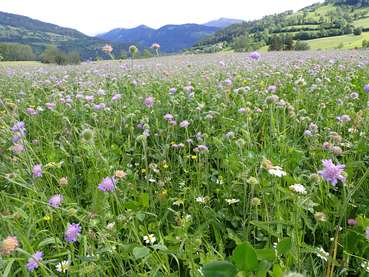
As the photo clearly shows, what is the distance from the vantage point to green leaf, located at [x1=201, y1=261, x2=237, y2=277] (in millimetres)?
1182

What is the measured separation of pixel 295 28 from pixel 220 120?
8586cm

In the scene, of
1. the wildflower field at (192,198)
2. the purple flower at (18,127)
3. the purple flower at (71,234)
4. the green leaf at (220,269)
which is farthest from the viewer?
the purple flower at (18,127)

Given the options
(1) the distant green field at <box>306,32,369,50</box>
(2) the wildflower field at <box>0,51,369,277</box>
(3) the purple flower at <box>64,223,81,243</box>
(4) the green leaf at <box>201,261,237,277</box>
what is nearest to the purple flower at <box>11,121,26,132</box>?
(2) the wildflower field at <box>0,51,369,277</box>

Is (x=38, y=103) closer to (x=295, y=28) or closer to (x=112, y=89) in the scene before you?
(x=112, y=89)

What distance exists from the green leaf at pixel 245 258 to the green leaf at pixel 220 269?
0.10 feet

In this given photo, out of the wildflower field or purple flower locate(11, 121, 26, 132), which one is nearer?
the wildflower field

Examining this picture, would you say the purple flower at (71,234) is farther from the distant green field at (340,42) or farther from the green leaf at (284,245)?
the distant green field at (340,42)

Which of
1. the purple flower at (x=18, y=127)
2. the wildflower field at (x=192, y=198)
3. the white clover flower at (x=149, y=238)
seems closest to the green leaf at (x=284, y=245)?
the wildflower field at (x=192, y=198)

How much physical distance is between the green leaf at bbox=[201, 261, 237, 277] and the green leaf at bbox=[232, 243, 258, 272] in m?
0.03

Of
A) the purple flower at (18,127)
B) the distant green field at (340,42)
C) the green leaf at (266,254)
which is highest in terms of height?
the purple flower at (18,127)

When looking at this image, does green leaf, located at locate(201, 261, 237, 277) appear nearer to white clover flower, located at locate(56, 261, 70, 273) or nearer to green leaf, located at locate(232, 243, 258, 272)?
green leaf, located at locate(232, 243, 258, 272)

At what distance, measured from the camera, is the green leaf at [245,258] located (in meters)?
1.20

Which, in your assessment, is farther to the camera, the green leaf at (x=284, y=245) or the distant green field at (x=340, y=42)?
the distant green field at (x=340, y=42)

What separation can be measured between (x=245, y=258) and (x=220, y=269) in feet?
0.27
